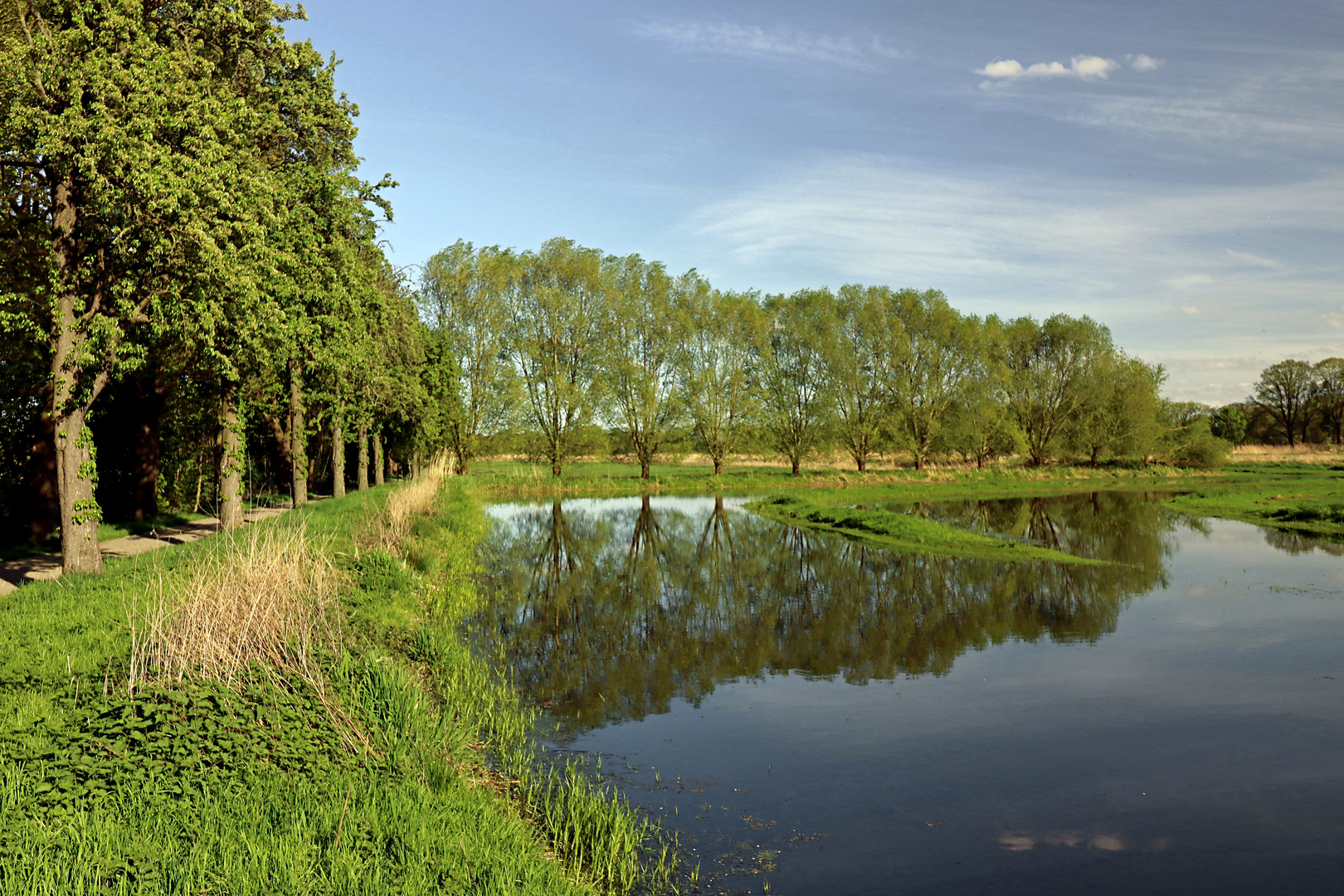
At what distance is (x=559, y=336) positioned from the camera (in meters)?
58.2

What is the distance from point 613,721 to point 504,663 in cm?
323

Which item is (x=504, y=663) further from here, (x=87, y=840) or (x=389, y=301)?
(x=389, y=301)

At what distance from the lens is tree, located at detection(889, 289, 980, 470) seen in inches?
2618

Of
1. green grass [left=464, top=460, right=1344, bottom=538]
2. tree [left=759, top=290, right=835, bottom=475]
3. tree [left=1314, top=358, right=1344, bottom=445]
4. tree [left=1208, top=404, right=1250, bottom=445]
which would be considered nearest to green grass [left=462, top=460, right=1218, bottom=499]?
green grass [left=464, top=460, right=1344, bottom=538]

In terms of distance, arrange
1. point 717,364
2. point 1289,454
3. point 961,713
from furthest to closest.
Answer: point 1289,454 → point 717,364 → point 961,713

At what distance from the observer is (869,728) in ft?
34.4

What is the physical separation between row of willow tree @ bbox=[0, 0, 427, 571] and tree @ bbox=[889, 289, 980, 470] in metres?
48.8

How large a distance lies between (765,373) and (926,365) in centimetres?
1345

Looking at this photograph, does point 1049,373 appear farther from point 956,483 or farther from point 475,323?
point 475,323

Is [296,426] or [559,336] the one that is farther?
[559,336]

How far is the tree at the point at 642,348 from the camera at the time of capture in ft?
195

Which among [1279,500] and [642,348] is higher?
[642,348]

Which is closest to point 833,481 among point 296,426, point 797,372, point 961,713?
point 797,372

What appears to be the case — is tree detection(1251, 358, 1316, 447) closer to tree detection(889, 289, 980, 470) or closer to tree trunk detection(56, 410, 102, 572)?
tree detection(889, 289, 980, 470)
